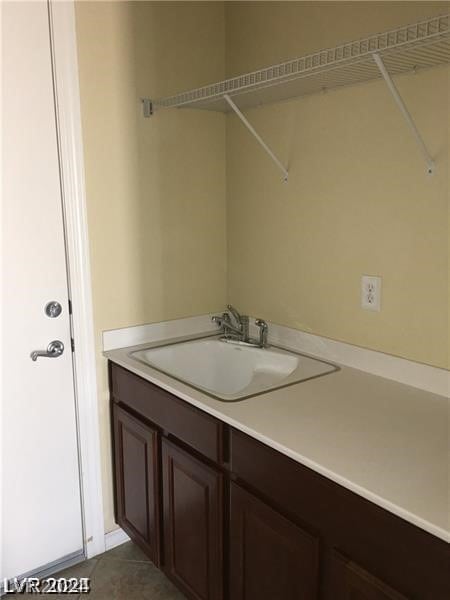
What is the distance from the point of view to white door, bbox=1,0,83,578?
178 cm

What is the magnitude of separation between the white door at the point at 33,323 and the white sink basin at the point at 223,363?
37 cm

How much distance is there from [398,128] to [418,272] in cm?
44

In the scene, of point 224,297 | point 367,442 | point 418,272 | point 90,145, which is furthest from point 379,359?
point 90,145

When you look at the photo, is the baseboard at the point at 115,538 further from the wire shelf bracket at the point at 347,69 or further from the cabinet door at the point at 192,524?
the wire shelf bracket at the point at 347,69

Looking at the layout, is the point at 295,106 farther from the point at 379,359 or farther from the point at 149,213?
the point at 379,359

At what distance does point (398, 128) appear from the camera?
5.21ft

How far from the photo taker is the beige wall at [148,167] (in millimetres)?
1945

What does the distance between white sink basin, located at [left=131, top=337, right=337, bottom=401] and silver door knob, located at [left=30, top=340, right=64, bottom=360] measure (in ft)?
0.90

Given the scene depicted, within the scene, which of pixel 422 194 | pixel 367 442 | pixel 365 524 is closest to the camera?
pixel 365 524

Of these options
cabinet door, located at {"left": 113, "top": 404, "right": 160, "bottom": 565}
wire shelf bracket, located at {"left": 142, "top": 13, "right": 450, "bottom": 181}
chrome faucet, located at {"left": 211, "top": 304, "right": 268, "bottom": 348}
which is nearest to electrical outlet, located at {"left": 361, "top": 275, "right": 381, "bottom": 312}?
wire shelf bracket, located at {"left": 142, "top": 13, "right": 450, "bottom": 181}

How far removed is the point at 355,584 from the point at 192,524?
673mm

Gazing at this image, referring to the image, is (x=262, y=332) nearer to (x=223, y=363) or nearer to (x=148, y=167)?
(x=223, y=363)

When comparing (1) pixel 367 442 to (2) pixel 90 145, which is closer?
(1) pixel 367 442

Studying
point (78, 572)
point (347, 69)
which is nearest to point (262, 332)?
point (347, 69)
